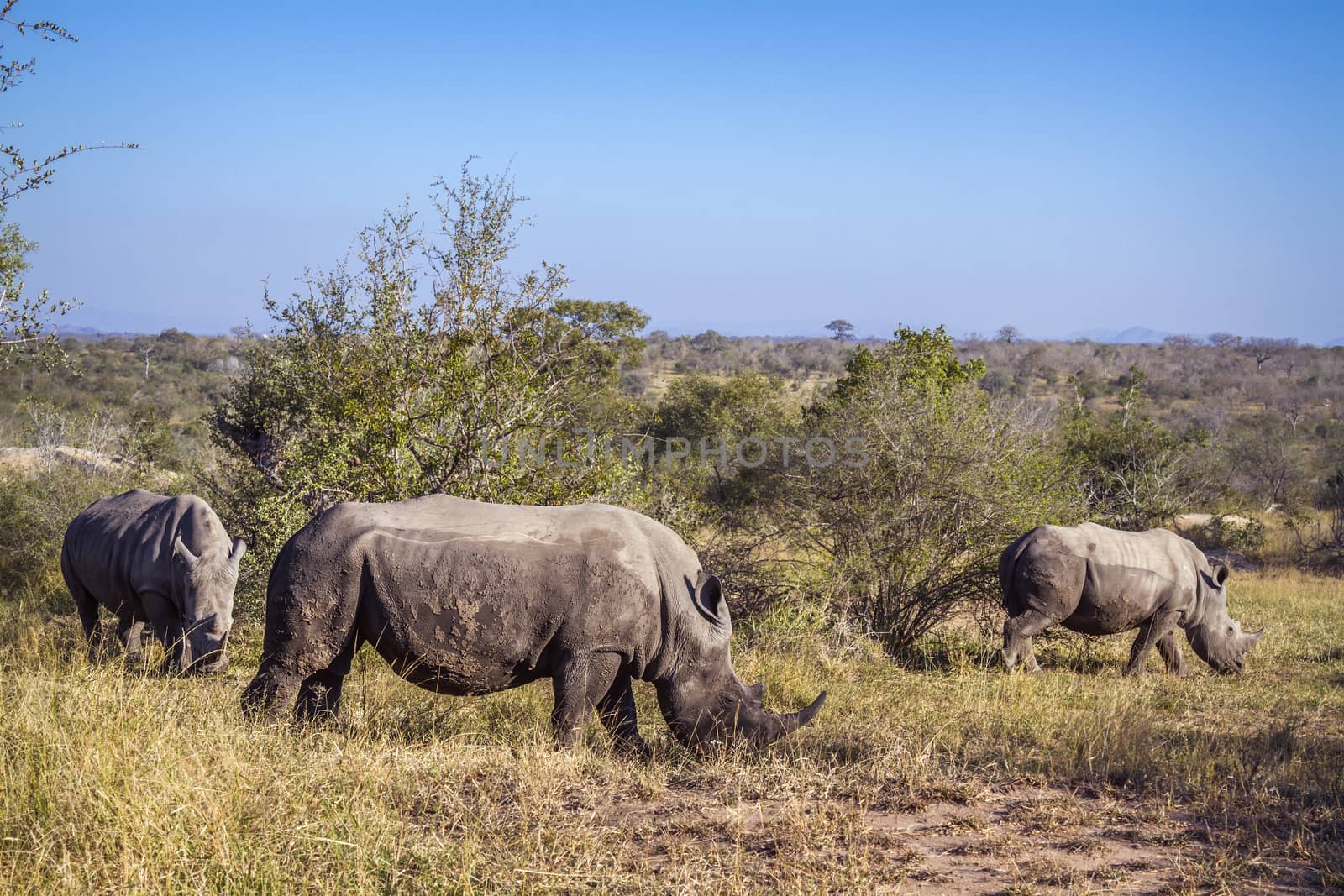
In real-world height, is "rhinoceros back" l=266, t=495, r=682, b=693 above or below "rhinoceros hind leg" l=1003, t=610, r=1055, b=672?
above

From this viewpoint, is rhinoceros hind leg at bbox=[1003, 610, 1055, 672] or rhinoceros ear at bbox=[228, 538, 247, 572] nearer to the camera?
rhinoceros ear at bbox=[228, 538, 247, 572]

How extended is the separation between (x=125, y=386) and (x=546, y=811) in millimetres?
40621

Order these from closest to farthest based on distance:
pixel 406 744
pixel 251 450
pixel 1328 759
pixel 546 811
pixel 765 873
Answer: pixel 765 873 < pixel 546 811 < pixel 406 744 < pixel 1328 759 < pixel 251 450

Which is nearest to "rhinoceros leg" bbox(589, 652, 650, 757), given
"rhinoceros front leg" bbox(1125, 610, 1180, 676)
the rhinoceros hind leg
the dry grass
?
the dry grass

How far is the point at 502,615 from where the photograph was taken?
6.30 meters

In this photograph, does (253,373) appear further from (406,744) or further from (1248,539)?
(1248,539)

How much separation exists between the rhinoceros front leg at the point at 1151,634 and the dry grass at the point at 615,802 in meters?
3.00

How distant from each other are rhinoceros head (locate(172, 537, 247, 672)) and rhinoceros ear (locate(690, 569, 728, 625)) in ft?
14.6

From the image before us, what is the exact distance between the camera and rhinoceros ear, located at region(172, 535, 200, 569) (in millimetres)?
8922

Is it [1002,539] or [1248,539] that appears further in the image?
[1248,539]

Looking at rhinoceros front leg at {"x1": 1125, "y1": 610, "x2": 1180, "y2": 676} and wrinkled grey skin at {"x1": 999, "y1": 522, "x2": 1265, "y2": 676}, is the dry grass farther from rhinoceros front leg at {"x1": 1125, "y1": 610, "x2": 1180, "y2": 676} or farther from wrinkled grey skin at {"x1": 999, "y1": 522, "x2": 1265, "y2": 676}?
rhinoceros front leg at {"x1": 1125, "y1": 610, "x2": 1180, "y2": 676}

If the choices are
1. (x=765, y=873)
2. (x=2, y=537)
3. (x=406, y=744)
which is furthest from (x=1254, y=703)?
(x=2, y=537)

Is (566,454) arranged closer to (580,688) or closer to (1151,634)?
(580,688)

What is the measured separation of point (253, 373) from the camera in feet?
44.8
